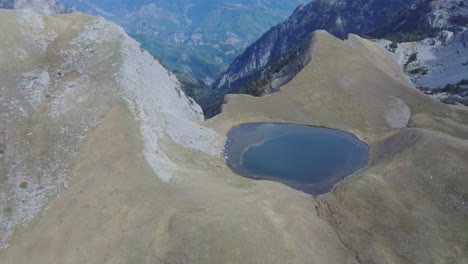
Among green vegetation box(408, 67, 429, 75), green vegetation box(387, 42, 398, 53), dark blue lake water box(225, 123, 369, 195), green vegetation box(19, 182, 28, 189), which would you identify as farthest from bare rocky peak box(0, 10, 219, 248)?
green vegetation box(387, 42, 398, 53)

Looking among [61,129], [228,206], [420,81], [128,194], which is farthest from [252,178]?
[420,81]

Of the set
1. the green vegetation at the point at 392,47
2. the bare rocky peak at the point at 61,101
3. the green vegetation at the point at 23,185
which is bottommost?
the green vegetation at the point at 392,47

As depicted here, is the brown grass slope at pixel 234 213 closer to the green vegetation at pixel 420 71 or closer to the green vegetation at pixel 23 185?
the green vegetation at pixel 23 185

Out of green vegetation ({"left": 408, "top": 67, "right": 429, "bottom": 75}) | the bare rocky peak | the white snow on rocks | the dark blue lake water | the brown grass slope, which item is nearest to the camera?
the brown grass slope

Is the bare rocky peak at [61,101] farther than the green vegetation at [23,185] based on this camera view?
Yes

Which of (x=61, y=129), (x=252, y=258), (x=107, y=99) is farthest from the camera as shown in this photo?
(x=107, y=99)

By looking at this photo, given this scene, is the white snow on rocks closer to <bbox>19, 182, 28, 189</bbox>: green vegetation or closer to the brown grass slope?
the brown grass slope

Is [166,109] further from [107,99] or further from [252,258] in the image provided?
[252,258]

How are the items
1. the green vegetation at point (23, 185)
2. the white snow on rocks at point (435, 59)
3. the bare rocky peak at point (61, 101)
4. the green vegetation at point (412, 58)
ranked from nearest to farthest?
the green vegetation at point (23, 185) < the bare rocky peak at point (61, 101) < the white snow on rocks at point (435, 59) < the green vegetation at point (412, 58)

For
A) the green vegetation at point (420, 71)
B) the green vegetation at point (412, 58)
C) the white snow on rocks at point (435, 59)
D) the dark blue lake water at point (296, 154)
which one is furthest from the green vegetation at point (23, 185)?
the green vegetation at point (412, 58)
